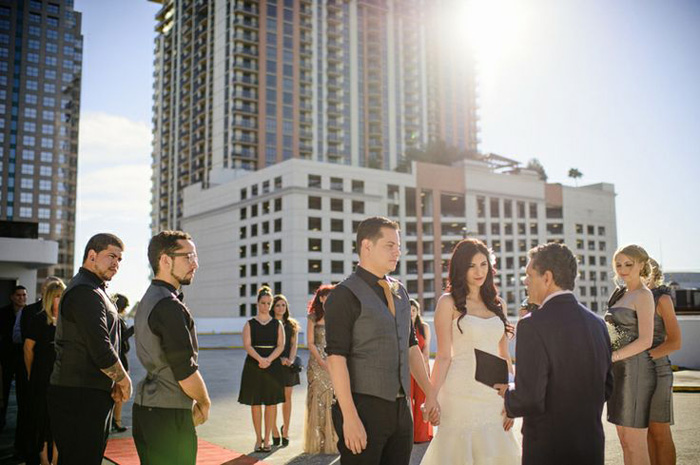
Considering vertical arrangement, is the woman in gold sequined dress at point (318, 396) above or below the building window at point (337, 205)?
below

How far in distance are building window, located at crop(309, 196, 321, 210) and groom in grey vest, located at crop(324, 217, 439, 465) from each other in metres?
65.9

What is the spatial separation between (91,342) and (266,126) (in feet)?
272

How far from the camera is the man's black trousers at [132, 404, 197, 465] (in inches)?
136

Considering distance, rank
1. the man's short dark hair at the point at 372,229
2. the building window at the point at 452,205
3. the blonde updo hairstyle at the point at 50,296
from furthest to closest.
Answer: the building window at the point at 452,205
the blonde updo hairstyle at the point at 50,296
the man's short dark hair at the point at 372,229

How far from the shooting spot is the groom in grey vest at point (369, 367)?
3.19 m

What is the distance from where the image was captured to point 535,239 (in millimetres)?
86438

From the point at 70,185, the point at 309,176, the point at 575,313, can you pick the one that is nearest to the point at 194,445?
the point at 575,313

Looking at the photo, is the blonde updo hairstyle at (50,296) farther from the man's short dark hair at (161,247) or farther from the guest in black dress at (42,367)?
the man's short dark hair at (161,247)

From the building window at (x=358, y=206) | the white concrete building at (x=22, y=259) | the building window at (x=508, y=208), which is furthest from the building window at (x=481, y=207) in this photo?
the white concrete building at (x=22, y=259)

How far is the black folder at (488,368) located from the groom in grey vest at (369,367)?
1038mm

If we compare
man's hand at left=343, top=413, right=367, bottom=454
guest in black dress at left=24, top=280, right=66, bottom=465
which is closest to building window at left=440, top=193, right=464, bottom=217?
guest in black dress at left=24, top=280, right=66, bottom=465

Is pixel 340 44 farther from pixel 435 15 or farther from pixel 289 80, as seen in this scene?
pixel 435 15

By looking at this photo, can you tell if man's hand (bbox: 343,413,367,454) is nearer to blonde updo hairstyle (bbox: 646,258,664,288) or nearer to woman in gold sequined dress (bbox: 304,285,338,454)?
blonde updo hairstyle (bbox: 646,258,664,288)

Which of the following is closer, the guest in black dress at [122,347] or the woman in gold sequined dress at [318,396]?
the woman in gold sequined dress at [318,396]
